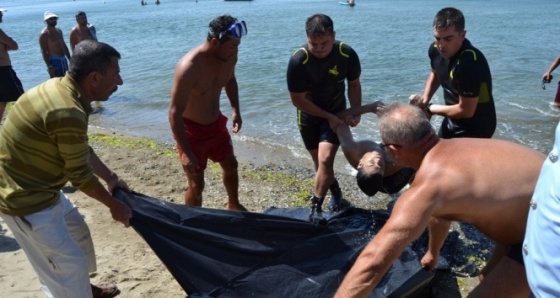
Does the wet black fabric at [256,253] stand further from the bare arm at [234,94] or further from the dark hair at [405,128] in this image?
the bare arm at [234,94]

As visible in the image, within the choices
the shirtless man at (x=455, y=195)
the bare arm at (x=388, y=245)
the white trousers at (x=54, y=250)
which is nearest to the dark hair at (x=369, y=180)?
the shirtless man at (x=455, y=195)

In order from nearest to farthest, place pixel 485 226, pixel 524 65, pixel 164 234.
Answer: pixel 485 226
pixel 164 234
pixel 524 65

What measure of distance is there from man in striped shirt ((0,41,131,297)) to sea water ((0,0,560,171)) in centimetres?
440

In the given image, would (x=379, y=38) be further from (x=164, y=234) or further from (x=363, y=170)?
(x=164, y=234)

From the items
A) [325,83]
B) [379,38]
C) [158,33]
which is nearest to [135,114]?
[325,83]

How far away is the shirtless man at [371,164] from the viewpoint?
430 centimetres

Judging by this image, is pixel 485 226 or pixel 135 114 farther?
pixel 135 114

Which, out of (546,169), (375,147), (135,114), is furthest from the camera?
(135,114)

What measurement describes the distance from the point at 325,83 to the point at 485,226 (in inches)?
99.4

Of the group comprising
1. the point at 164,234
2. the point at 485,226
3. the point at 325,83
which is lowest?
the point at 164,234

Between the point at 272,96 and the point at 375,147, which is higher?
the point at 375,147

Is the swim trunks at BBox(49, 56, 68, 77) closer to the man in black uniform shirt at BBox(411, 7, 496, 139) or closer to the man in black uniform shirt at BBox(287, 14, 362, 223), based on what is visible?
the man in black uniform shirt at BBox(287, 14, 362, 223)

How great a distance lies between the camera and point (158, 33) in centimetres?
2508

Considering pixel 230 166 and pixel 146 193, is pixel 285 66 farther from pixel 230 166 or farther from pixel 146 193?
pixel 230 166
